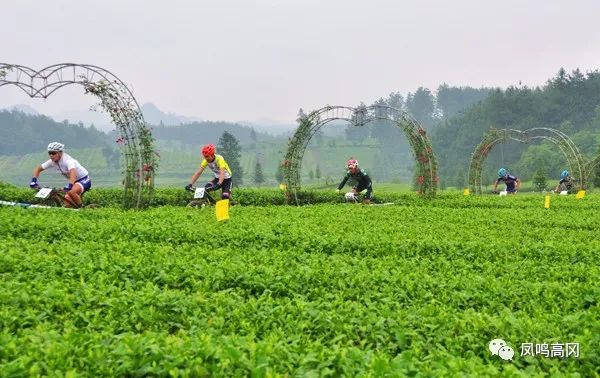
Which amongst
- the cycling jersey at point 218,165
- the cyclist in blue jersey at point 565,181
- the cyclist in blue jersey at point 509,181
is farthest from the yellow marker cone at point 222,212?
the cyclist in blue jersey at point 565,181

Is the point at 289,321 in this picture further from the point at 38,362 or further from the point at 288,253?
the point at 288,253

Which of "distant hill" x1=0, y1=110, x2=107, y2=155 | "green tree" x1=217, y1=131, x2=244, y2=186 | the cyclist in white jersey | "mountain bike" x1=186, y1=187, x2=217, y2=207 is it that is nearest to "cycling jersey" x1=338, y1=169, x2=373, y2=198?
"mountain bike" x1=186, y1=187, x2=217, y2=207

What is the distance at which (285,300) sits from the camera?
557 centimetres

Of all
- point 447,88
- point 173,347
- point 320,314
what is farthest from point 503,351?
point 447,88

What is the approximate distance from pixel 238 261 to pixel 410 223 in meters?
6.06

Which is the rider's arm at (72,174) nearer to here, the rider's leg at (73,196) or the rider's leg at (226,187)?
the rider's leg at (73,196)

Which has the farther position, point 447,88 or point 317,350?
point 447,88

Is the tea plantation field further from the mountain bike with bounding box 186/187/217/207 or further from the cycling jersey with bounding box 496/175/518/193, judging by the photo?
the cycling jersey with bounding box 496/175/518/193

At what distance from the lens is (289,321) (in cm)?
486

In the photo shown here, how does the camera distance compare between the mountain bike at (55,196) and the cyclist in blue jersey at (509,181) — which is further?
the cyclist in blue jersey at (509,181)

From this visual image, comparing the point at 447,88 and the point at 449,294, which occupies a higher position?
the point at 447,88

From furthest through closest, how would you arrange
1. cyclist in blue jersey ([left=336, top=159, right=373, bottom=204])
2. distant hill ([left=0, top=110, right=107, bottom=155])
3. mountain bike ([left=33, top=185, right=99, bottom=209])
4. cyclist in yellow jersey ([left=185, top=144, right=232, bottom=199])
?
distant hill ([left=0, top=110, right=107, bottom=155]) → cyclist in blue jersey ([left=336, top=159, right=373, bottom=204]) → cyclist in yellow jersey ([left=185, top=144, right=232, bottom=199]) → mountain bike ([left=33, top=185, right=99, bottom=209])

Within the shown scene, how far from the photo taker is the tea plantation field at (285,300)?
12.1 feet

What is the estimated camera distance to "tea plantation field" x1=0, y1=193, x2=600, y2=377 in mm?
3676
